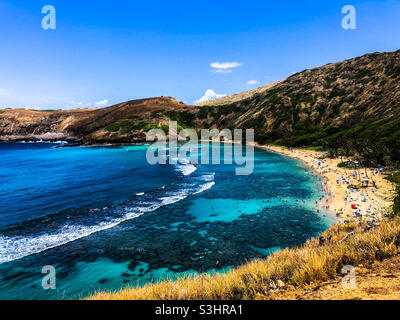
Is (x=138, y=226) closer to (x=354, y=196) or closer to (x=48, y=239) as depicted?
(x=48, y=239)

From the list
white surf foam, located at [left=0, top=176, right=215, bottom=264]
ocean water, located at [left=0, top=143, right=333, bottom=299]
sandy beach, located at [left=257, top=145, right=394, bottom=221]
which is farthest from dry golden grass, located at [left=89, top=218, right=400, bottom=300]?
white surf foam, located at [left=0, top=176, right=215, bottom=264]

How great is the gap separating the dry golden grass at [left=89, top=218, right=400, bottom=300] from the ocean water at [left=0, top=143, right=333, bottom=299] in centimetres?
544

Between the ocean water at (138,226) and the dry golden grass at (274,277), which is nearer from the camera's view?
the dry golden grass at (274,277)

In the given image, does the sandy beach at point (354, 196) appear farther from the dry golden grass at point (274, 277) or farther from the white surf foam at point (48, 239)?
the white surf foam at point (48, 239)

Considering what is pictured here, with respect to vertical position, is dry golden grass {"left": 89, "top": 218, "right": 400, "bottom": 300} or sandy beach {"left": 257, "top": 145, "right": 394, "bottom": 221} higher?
dry golden grass {"left": 89, "top": 218, "right": 400, "bottom": 300}

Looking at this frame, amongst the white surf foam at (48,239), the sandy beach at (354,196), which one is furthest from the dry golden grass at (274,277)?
the white surf foam at (48,239)

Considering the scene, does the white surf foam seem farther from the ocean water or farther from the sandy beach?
the sandy beach

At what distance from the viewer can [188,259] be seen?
19.4 metres

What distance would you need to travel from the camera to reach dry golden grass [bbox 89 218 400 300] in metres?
7.79

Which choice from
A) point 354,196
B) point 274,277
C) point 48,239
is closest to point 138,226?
point 48,239

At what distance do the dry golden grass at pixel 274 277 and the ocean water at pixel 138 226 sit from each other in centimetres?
544

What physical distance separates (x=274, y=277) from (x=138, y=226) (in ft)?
64.0

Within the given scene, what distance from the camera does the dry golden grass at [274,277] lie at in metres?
7.79
